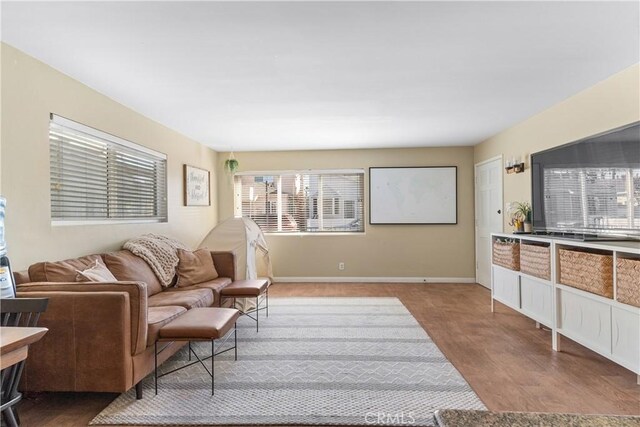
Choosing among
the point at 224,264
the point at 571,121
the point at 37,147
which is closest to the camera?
the point at 37,147

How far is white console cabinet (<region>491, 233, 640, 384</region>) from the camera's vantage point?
7.50 feet

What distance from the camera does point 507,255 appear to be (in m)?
3.81

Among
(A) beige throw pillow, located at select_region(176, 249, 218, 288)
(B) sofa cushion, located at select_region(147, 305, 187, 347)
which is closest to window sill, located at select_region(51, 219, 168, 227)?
(A) beige throw pillow, located at select_region(176, 249, 218, 288)

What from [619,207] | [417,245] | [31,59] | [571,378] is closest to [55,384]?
[31,59]

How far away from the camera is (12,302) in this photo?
1771 mm

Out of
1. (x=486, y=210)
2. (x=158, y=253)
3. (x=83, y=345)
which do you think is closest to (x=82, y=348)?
(x=83, y=345)

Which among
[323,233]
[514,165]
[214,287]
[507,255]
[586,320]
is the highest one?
[514,165]

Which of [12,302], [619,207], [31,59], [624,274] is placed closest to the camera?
[12,302]

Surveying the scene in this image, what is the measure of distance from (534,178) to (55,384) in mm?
4485

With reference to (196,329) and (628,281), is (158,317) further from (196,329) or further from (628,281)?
(628,281)

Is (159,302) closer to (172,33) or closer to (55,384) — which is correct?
(55,384)

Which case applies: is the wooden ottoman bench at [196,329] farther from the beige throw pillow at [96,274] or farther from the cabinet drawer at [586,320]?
the cabinet drawer at [586,320]

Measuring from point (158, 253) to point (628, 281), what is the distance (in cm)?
373

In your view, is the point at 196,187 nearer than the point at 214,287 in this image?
No
